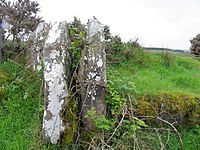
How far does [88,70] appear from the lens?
14.0ft

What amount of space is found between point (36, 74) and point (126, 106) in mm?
1515

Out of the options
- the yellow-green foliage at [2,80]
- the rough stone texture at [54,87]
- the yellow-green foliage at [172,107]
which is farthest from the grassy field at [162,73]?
the yellow-green foliage at [2,80]

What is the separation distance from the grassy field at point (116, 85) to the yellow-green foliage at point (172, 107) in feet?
0.41

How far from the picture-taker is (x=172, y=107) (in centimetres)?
480

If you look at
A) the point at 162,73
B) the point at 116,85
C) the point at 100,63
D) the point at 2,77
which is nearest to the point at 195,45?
the point at 162,73

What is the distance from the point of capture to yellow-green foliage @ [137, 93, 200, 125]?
4.72m

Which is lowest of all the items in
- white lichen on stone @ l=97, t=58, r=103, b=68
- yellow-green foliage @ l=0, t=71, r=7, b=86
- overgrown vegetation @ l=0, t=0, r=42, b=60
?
yellow-green foliage @ l=0, t=71, r=7, b=86

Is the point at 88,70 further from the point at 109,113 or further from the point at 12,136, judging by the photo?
the point at 12,136

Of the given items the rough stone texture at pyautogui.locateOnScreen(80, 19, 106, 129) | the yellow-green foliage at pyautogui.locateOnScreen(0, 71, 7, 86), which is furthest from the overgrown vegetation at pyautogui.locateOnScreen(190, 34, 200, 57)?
the rough stone texture at pyautogui.locateOnScreen(80, 19, 106, 129)

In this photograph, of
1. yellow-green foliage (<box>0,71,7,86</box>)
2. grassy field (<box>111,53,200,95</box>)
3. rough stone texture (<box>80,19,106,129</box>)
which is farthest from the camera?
grassy field (<box>111,53,200,95</box>)

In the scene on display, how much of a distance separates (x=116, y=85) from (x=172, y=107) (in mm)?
883

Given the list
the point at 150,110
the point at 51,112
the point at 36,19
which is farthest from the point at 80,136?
the point at 36,19

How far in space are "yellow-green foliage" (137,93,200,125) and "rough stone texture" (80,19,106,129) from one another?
0.69m

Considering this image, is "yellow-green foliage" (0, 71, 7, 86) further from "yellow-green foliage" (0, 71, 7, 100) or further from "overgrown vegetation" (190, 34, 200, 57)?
"overgrown vegetation" (190, 34, 200, 57)
